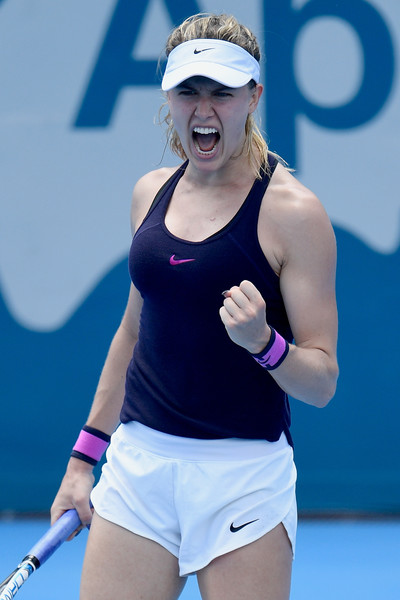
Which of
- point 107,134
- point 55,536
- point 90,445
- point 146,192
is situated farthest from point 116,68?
point 55,536

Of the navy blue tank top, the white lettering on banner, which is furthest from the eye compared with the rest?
the white lettering on banner

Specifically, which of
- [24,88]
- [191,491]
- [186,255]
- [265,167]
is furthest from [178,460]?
[24,88]

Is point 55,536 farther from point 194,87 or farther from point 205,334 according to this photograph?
point 194,87

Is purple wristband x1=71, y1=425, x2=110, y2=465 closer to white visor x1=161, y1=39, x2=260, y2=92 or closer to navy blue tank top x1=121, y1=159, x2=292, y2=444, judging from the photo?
navy blue tank top x1=121, y1=159, x2=292, y2=444

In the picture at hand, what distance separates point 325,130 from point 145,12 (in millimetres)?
917

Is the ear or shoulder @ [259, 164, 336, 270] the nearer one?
shoulder @ [259, 164, 336, 270]

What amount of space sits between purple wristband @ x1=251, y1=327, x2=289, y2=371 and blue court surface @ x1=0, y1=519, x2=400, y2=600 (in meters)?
1.96

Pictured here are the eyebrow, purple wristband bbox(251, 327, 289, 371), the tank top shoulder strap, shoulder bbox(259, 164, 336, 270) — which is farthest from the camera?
the tank top shoulder strap

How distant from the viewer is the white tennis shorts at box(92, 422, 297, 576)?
2.04 metres

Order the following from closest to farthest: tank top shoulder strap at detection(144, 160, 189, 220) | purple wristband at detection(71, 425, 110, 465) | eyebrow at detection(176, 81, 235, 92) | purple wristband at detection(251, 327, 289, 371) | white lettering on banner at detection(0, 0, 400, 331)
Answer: purple wristband at detection(251, 327, 289, 371) → eyebrow at detection(176, 81, 235, 92) → tank top shoulder strap at detection(144, 160, 189, 220) → purple wristband at detection(71, 425, 110, 465) → white lettering on banner at detection(0, 0, 400, 331)

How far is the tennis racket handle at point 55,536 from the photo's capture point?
7.24 feet

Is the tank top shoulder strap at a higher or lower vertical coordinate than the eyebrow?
lower

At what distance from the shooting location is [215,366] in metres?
2.08

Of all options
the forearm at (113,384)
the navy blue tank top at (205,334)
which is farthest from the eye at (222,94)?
the forearm at (113,384)
